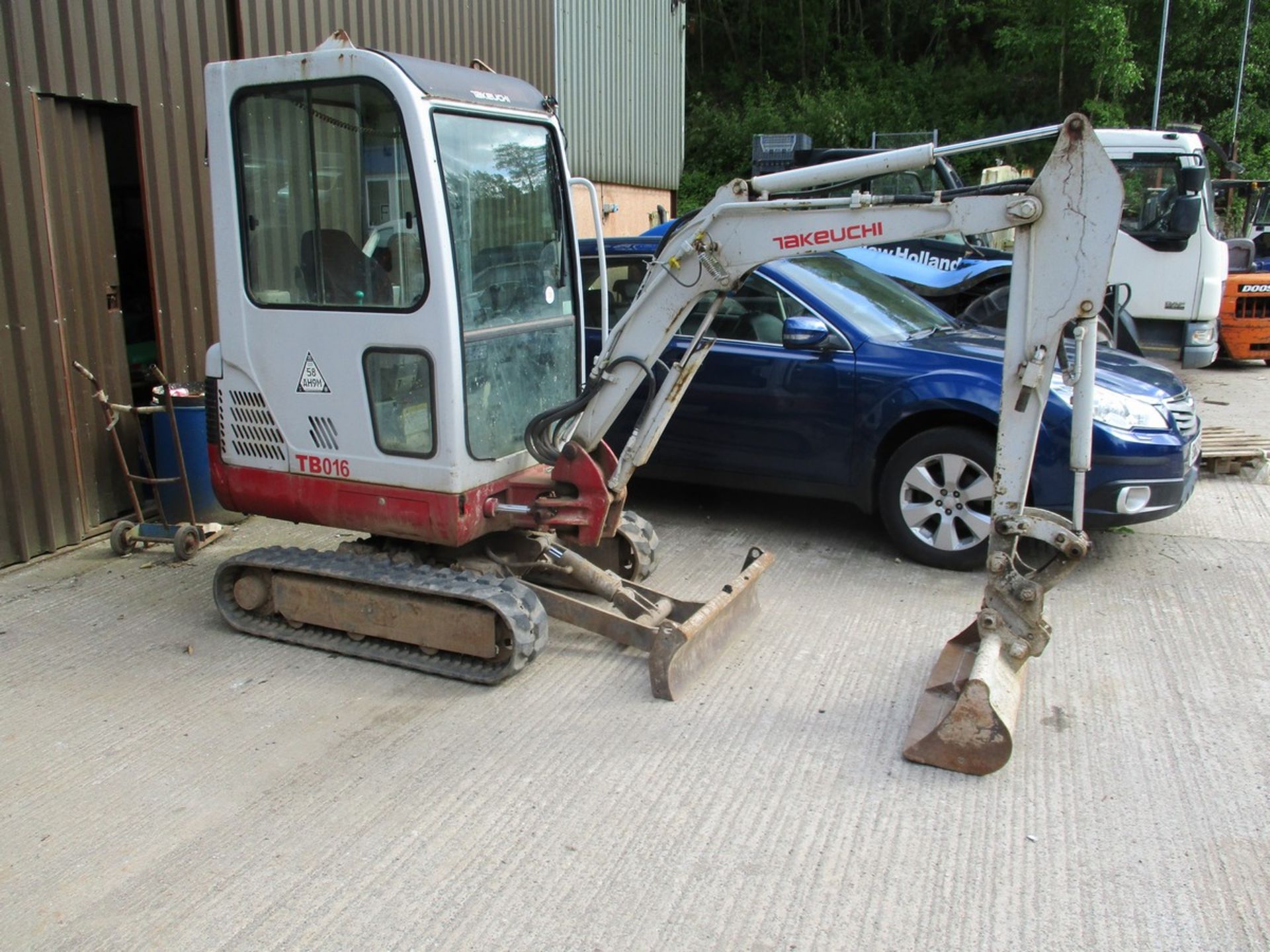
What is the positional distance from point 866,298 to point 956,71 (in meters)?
26.7

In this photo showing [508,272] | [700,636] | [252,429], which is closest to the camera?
[700,636]

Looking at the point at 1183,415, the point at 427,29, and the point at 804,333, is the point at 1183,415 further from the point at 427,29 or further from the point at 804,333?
the point at 427,29

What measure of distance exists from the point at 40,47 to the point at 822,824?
597cm

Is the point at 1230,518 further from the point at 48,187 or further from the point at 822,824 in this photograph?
the point at 48,187

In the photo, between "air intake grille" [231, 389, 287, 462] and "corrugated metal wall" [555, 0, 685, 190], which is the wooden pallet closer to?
"air intake grille" [231, 389, 287, 462]

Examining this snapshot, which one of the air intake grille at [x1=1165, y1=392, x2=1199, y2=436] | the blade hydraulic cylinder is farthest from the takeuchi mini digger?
the air intake grille at [x1=1165, y1=392, x2=1199, y2=436]

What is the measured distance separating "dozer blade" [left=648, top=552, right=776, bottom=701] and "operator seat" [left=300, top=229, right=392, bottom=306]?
1904mm

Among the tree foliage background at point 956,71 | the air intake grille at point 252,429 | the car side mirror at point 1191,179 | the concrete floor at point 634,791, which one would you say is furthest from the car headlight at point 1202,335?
the air intake grille at point 252,429

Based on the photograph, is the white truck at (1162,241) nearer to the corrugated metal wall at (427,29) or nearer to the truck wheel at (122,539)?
the corrugated metal wall at (427,29)

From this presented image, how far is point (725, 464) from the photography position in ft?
22.6

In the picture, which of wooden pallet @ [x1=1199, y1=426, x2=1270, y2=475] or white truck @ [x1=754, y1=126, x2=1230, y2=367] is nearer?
wooden pallet @ [x1=1199, y1=426, x2=1270, y2=475]

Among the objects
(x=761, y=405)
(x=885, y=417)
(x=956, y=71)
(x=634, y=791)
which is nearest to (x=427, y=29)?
(x=761, y=405)

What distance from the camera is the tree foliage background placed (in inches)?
978

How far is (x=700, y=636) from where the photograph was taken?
474 centimetres
